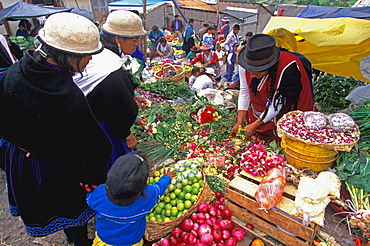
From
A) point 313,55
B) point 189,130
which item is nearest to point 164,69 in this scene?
point 189,130

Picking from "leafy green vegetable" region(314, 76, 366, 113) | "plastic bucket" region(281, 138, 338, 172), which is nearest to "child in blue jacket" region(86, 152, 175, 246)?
"plastic bucket" region(281, 138, 338, 172)

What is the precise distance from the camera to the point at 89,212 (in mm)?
2145

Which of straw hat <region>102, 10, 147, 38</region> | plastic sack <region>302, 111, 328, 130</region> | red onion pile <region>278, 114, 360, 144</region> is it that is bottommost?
red onion pile <region>278, 114, 360, 144</region>

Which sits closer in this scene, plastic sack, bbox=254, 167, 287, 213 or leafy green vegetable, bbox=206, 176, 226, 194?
plastic sack, bbox=254, 167, 287, 213

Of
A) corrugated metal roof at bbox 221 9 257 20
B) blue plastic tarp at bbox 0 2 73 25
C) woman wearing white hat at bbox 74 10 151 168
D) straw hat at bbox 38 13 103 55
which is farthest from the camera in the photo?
corrugated metal roof at bbox 221 9 257 20

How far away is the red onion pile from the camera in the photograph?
2.24 meters

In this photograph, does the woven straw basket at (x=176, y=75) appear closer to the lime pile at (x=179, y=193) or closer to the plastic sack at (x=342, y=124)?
the lime pile at (x=179, y=193)

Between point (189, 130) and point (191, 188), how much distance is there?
4.37ft

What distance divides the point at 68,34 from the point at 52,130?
628mm

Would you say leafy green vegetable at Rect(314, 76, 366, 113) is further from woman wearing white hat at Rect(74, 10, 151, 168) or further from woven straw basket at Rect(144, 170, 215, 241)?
woman wearing white hat at Rect(74, 10, 151, 168)

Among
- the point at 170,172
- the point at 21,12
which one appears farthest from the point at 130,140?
the point at 21,12

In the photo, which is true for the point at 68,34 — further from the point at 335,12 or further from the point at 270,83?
the point at 335,12

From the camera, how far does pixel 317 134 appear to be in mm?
2338

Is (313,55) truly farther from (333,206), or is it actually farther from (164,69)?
(164,69)
